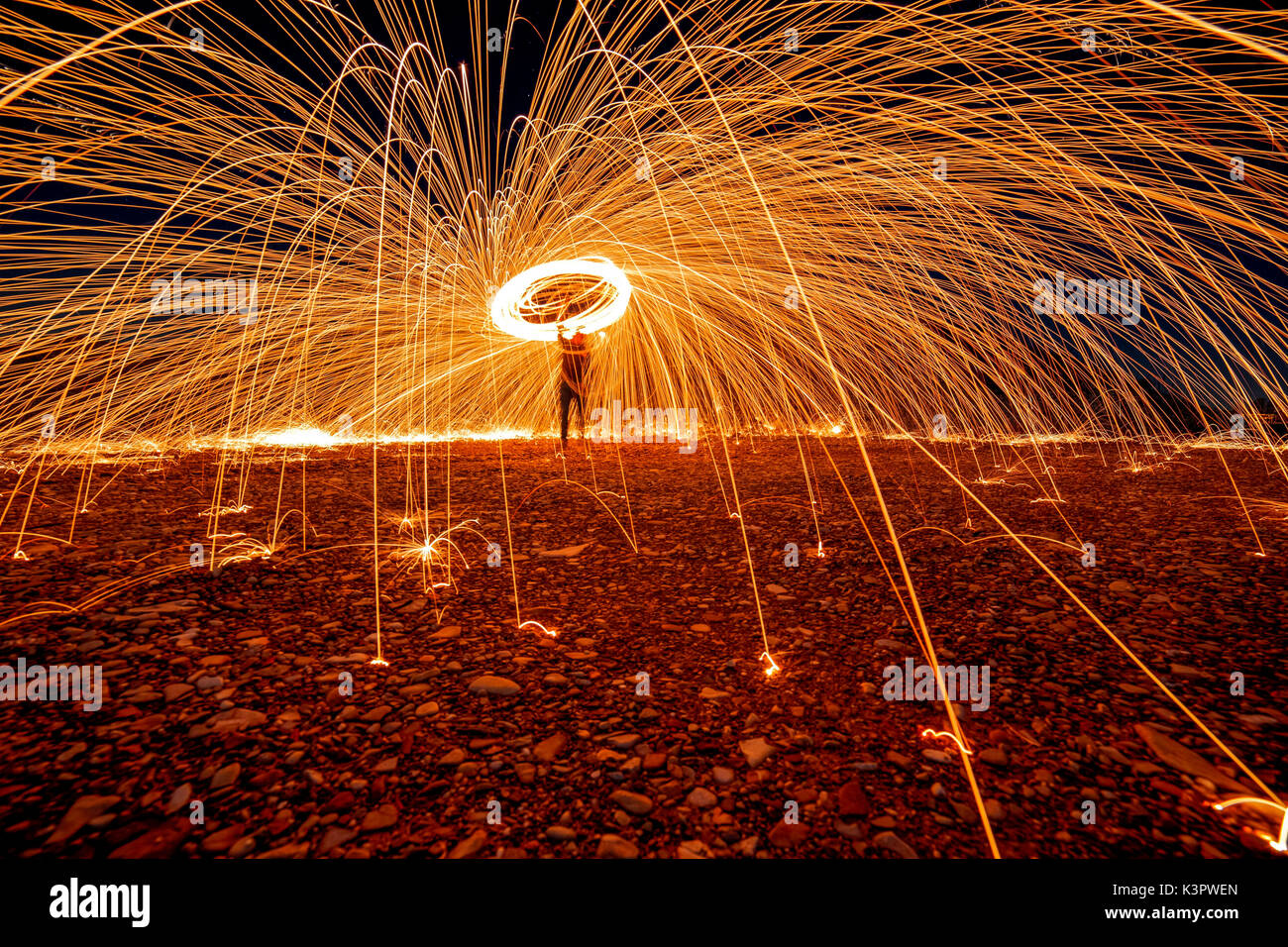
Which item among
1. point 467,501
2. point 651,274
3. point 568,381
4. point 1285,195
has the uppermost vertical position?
point 651,274

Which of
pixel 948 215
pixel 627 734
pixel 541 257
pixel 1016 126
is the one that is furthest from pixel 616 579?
pixel 541 257

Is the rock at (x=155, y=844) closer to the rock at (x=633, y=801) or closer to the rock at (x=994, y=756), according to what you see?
the rock at (x=633, y=801)

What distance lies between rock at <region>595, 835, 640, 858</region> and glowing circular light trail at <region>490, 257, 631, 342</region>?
5244mm

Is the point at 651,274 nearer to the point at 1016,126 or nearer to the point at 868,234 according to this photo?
the point at 868,234

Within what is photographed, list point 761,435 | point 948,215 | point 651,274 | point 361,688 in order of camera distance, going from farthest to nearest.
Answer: point 761,435 → point 651,274 → point 948,215 → point 361,688

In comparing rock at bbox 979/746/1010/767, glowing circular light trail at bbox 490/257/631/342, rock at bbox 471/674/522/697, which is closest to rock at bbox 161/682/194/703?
rock at bbox 471/674/522/697

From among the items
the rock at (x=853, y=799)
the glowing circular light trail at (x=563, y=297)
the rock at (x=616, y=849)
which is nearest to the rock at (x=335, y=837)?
the rock at (x=616, y=849)

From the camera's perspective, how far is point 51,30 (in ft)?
9.12

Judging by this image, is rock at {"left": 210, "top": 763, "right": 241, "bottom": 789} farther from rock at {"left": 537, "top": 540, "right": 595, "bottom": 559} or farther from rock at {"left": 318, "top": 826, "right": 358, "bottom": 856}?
rock at {"left": 537, "top": 540, "right": 595, "bottom": 559}

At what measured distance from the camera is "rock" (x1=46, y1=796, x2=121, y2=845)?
1.02 meters

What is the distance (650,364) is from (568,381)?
2717mm

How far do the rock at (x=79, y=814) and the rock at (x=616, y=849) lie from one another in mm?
1118

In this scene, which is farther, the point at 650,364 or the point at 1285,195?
the point at 650,364

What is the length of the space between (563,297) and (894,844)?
7.88m
